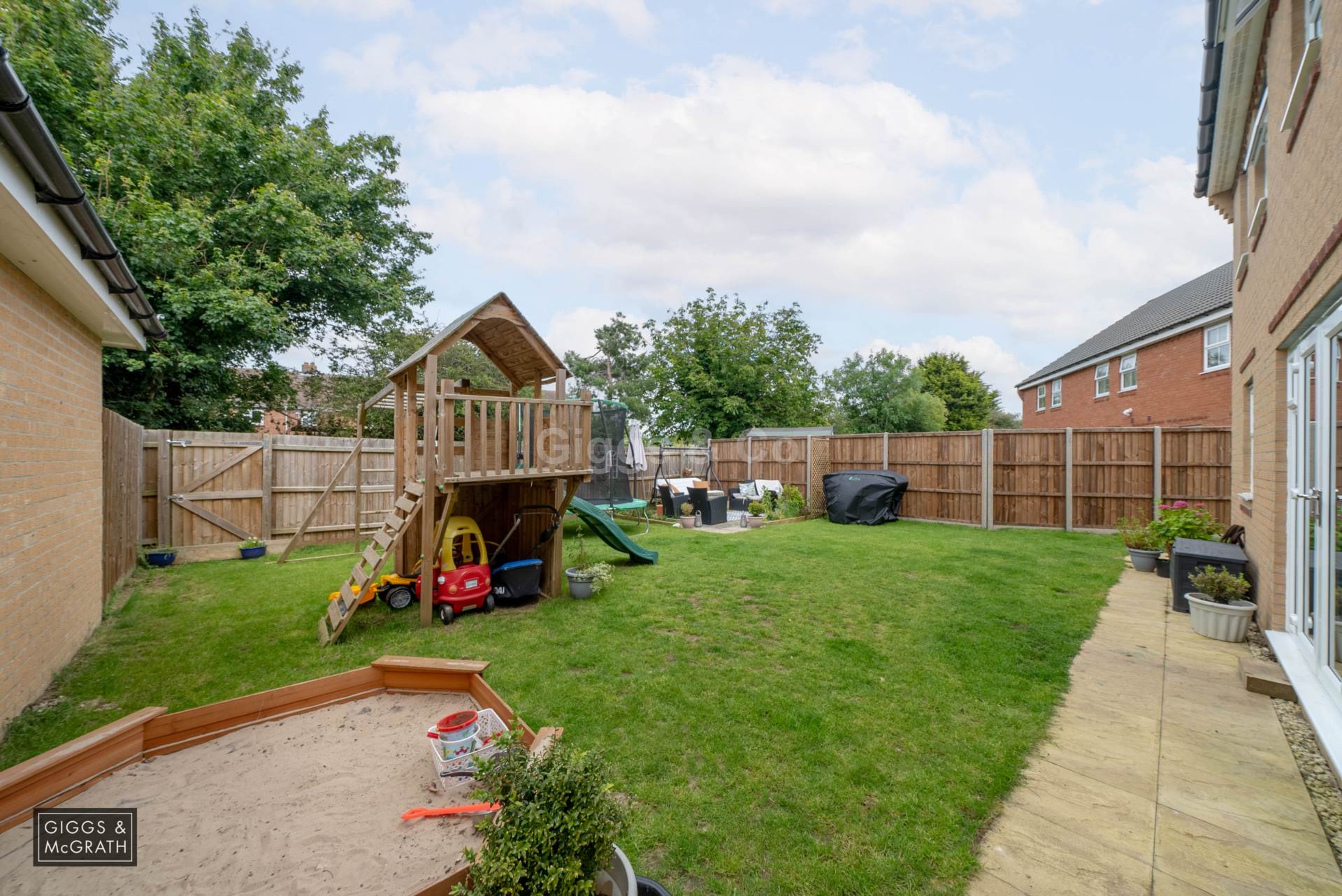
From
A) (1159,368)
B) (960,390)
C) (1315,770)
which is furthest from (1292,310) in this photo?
(960,390)

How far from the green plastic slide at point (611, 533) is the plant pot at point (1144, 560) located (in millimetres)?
6162

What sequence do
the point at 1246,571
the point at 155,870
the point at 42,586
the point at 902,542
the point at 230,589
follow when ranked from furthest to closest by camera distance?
the point at 902,542 < the point at 230,589 < the point at 1246,571 < the point at 42,586 < the point at 155,870

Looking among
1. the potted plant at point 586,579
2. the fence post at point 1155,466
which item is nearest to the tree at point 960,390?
the fence post at point 1155,466

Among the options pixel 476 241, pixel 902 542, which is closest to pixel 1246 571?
pixel 902 542

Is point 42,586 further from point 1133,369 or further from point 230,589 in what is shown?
point 1133,369

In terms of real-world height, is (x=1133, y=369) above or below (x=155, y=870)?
above

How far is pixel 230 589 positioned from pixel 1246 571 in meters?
10.3

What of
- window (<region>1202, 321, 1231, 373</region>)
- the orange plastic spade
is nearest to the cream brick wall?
the orange plastic spade

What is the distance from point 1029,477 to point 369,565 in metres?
11.3

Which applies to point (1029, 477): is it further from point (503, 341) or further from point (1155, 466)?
point (503, 341)

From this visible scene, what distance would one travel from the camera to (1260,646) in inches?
154

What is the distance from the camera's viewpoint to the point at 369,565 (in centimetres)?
450

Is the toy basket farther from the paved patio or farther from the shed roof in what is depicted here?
the shed roof

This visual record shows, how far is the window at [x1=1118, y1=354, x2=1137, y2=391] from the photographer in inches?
583
